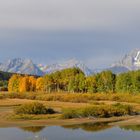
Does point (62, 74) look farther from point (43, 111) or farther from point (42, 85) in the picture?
point (43, 111)

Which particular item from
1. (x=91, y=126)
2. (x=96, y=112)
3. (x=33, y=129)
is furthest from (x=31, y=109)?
(x=33, y=129)

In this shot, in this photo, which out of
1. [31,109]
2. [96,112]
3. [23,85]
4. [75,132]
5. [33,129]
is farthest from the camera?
[23,85]

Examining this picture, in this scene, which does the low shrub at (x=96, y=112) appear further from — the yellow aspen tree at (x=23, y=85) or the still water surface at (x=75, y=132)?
the yellow aspen tree at (x=23, y=85)

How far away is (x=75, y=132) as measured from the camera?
51312mm

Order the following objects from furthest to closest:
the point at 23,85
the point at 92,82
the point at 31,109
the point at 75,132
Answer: the point at 23,85 < the point at 92,82 < the point at 31,109 < the point at 75,132

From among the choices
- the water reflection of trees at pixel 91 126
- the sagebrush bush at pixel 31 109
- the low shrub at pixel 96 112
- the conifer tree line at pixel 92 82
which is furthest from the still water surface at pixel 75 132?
the conifer tree line at pixel 92 82

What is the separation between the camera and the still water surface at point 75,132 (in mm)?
45906

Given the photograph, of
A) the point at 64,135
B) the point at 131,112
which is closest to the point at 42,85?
the point at 131,112

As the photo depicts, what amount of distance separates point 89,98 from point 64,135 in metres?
83.7

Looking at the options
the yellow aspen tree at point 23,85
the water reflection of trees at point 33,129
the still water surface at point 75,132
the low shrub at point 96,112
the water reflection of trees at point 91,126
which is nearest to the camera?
the still water surface at point 75,132

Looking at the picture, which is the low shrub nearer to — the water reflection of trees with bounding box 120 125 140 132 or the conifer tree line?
the water reflection of trees with bounding box 120 125 140 132

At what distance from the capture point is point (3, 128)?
55844 millimetres

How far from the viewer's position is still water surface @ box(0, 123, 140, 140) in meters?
45.9

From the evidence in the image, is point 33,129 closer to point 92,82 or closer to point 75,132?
point 75,132
